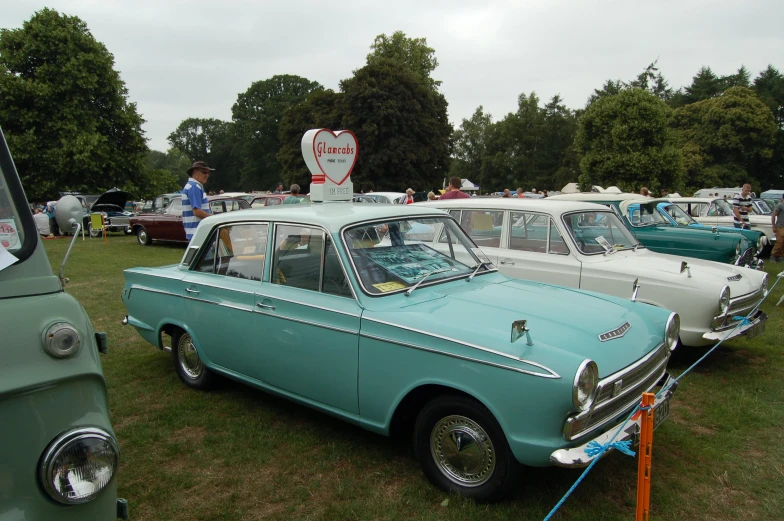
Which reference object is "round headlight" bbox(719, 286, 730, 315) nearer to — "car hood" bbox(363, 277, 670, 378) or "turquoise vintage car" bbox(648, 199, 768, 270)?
"car hood" bbox(363, 277, 670, 378)

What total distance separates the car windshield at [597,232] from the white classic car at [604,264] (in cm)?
1

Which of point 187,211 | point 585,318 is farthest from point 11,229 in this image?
point 187,211

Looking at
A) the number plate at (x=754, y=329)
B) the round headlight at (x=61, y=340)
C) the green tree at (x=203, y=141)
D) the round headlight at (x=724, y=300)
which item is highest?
the green tree at (x=203, y=141)

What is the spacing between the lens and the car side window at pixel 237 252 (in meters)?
4.23

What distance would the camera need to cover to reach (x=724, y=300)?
5203 mm

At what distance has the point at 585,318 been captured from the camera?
11.0 feet

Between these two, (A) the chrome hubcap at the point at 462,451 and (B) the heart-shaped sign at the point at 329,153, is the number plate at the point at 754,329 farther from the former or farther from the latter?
(B) the heart-shaped sign at the point at 329,153

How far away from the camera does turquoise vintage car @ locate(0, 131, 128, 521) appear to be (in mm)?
1548

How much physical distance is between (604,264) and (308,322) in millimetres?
3614

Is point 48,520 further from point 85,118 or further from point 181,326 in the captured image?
point 85,118

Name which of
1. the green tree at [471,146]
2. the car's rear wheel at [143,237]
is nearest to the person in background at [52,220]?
the car's rear wheel at [143,237]

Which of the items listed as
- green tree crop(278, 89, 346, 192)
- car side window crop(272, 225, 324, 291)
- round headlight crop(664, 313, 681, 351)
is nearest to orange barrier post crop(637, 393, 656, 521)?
round headlight crop(664, 313, 681, 351)

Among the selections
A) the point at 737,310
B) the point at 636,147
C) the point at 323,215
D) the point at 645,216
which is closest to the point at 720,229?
the point at 645,216

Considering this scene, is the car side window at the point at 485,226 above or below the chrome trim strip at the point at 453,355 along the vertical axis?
above
